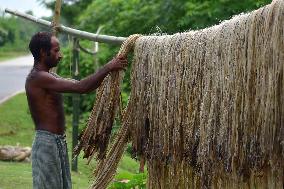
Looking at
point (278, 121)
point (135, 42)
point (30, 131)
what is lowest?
point (30, 131)

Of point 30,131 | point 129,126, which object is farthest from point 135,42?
point 30,131

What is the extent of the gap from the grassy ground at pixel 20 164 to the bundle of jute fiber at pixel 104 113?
1.78 metres

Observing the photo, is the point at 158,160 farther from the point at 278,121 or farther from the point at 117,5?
the point at 117,5

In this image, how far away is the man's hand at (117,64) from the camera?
4.66m

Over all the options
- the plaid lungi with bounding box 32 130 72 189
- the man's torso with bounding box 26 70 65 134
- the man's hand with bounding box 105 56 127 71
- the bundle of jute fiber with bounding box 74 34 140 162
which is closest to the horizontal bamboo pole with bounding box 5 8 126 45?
the bundle of jute fiber with bounding box 74 34 140 162

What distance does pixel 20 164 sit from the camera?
34.6ft

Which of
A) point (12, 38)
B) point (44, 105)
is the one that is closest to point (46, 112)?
point (44, 105)

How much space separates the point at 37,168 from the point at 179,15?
24.3ft

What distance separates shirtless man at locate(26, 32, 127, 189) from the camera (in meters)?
4.95

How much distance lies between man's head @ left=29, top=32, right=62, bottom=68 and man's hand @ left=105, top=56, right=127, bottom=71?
0.53 metres

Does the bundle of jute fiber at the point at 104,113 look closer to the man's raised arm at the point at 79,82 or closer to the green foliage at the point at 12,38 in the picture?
the man's raised arm at the point at 79,82

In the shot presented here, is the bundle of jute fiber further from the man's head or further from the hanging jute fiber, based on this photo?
the man's head

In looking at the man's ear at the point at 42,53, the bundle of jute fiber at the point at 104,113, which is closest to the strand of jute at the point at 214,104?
the bundle of jute fiber at the point at 104,113

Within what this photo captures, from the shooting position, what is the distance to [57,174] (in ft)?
16.6
